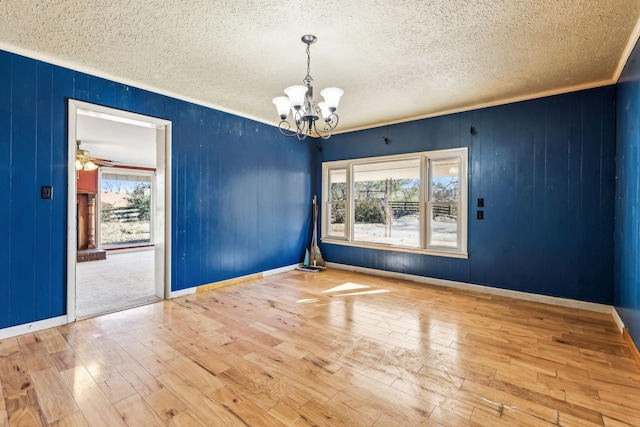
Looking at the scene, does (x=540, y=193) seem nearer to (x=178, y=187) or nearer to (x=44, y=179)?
(x=178, y=187)

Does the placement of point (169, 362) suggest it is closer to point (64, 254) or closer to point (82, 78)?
point (64, 254)

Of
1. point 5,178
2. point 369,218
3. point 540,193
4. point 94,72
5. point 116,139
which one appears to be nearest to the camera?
point 5,178

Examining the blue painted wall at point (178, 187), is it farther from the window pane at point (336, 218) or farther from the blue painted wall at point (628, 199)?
the blue painted wall at point (628, 199)

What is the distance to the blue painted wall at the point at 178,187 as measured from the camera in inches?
110

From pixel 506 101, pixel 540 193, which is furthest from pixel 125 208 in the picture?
pixel 540 193

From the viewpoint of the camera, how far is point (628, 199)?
2736 mm

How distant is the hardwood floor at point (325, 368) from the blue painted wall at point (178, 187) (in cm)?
66

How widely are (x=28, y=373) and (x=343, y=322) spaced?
100 inches

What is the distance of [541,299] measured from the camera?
3.85m

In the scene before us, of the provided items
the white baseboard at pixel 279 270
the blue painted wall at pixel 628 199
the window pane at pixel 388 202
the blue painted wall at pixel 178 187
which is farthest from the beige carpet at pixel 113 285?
the blue painted wall at pixel 628 199

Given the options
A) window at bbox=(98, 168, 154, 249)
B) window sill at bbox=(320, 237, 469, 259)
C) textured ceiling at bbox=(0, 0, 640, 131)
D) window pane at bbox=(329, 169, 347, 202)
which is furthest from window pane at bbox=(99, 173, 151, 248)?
window pane at bbox=(329, 169, 347, 202)

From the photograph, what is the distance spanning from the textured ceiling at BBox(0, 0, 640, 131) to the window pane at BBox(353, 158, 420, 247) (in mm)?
1529

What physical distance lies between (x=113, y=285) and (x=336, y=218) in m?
3.91

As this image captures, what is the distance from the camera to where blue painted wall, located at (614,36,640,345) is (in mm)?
2443
